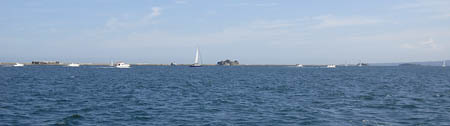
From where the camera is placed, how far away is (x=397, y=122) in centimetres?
2427

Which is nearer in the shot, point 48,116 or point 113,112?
point 48,116

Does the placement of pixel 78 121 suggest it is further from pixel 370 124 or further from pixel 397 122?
pixel 397 122

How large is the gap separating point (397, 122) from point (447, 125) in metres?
2.77

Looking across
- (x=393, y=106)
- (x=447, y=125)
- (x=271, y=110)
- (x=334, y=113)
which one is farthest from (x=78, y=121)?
(x=393, y=106)

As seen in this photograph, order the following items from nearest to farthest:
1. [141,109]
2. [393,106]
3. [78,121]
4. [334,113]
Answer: [78,121]
[334,113]
[141,109]
[393,106]

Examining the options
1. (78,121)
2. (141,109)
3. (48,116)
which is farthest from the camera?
(141,109)

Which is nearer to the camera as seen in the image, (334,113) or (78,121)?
(78,121)

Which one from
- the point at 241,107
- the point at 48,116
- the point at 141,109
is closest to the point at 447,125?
the point at 241,107

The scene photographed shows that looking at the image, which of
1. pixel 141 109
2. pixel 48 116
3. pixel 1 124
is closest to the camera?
pixel 1 124

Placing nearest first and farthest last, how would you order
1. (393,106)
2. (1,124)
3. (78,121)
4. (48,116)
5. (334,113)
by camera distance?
(1,124) < (78,121) < (48,116) < (334,113) < (393,106)

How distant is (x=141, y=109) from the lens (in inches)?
1184

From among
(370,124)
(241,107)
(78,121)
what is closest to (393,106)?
(370,124)

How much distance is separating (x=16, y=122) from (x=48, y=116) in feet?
8.76

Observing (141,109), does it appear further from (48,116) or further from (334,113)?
(334,113)
